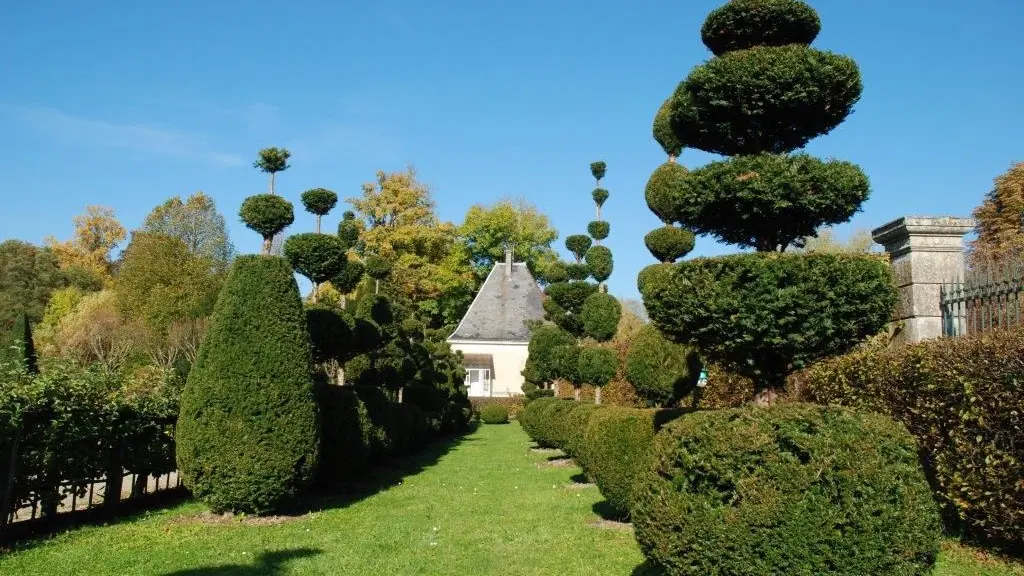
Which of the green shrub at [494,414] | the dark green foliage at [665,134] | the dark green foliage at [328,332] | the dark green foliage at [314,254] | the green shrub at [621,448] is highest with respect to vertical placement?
the dark green foliage at [665,134]

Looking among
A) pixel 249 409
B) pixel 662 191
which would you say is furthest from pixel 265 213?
pixel 662 191

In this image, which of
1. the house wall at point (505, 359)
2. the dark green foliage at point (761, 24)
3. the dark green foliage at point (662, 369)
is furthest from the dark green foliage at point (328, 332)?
the house wall at point (505, 359)

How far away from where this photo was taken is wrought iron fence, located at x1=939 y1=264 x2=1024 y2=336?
7.23m

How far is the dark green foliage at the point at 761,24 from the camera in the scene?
5914 mm

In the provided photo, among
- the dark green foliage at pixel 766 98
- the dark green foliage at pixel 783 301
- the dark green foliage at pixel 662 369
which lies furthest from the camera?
the dark green foliage at pixel 662 369

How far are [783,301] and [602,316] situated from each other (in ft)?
37.4

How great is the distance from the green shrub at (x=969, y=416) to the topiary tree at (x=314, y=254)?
8394 mm

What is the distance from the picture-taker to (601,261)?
706 inches

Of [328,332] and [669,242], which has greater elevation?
[669,242]

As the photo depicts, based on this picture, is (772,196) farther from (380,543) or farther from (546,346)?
(546,346)

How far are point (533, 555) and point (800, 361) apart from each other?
11.4 feet

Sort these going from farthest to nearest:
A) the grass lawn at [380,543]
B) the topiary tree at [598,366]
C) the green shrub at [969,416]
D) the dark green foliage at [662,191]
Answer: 1. the topiary tree at [598,366]
2. the dark green foliage at [662,191]
3. the grass lawn at [380,543]
4. the green shrub at [969,416]

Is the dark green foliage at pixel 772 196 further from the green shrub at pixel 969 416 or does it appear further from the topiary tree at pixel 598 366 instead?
the topiary tree at pixel 598 366

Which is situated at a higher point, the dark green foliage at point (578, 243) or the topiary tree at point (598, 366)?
the dark green foliage at point (578, 243)
